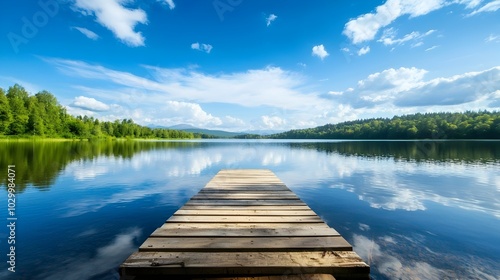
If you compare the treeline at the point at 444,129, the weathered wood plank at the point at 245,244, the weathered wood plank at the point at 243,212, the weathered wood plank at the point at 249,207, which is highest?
the treeline at the point at 444,129

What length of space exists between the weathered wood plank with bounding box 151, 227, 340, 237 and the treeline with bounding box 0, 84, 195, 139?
99.9 meters

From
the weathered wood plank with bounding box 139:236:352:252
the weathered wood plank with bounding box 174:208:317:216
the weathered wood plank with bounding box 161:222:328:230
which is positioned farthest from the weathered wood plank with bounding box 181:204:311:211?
the weathered wood plank with bounding box 139:236:352:252

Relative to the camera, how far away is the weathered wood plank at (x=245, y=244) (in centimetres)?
375

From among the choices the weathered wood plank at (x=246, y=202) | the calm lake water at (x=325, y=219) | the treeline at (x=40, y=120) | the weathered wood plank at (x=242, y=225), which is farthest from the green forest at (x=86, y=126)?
the weathered wood plank at (x=242, y=225)

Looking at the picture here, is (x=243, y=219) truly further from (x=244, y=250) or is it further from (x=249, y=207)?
(x=244, y=250)

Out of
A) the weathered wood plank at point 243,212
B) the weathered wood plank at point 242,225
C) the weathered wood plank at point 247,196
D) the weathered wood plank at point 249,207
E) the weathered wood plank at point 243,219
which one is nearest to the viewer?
the weathered wood plank at point 242,225

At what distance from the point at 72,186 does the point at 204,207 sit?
38.3ft

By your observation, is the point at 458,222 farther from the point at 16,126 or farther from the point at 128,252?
the point at 16,126

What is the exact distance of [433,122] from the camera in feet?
393

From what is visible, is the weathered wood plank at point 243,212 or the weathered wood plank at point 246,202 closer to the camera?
the weathered wood plank at point 243,212

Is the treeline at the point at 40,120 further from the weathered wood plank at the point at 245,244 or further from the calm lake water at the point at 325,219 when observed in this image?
the weathered wood plank at the point at 245,244

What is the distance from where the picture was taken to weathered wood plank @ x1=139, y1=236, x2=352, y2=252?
3752 millimetres

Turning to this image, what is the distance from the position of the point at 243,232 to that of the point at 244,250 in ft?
2.40

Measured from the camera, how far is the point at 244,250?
3.76 metres
